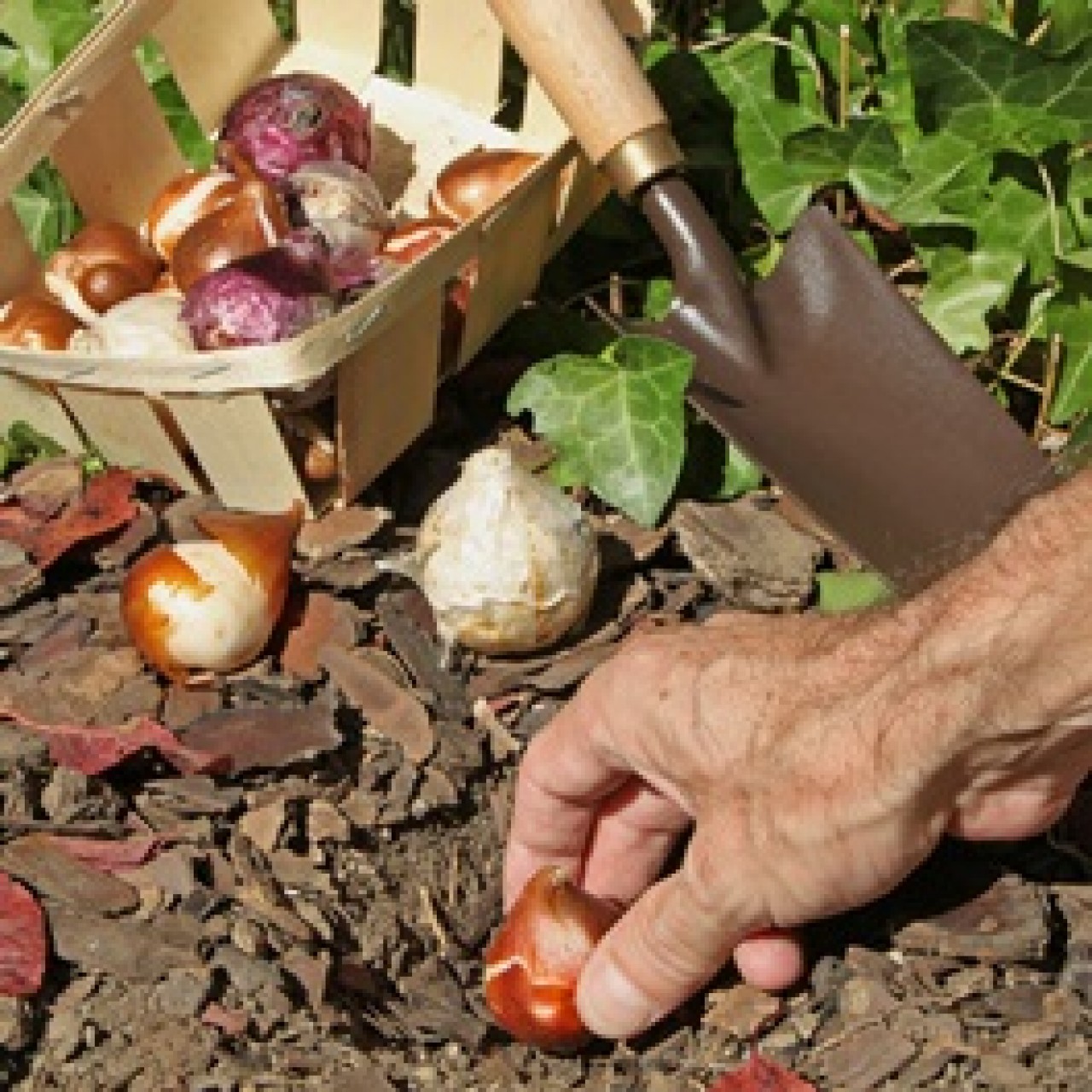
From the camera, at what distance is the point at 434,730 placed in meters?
2.02

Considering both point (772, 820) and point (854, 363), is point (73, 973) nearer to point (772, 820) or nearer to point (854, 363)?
point (772, 820)

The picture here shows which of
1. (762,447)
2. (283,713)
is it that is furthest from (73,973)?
(762,447)

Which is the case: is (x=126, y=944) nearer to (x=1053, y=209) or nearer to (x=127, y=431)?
(x=127, y=431)

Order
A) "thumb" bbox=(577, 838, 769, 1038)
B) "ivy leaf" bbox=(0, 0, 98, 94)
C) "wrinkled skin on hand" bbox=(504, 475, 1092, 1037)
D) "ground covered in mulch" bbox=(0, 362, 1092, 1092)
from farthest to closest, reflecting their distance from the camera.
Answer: "ivy leaf" bbox=(0, 0, 98, 94) → "ground covered in mulch" bbox=(0, 362, 1092, 1092) → "thumb" bbox=(577, 838, 769, 1038) → "wrinkled skin on hand" bbox=(504, 475, 1092, 1037)

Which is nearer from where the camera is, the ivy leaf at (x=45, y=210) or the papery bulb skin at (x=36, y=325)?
the papery bulb skin at (x=36, y=325)

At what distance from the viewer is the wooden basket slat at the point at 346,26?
2.48 m

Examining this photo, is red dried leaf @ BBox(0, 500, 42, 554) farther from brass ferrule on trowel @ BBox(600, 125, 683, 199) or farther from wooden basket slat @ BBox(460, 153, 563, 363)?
brass ferrule on trowel @ BBox(600, 125, 683, 199)

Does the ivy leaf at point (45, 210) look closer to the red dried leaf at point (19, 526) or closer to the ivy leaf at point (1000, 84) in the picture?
the red dried leaf at point (19, 526)

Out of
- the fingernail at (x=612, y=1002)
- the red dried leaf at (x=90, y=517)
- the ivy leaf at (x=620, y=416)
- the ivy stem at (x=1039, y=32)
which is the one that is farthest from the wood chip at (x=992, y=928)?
the ivy stem at (x=1039, y=32)

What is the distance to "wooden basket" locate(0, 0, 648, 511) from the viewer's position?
6.45 feet

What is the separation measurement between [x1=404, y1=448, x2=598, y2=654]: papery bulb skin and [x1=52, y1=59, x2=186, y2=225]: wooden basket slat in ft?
1.83

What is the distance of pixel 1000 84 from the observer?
2.19 meters

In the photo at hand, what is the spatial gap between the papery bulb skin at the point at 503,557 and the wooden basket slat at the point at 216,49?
639 millimetres

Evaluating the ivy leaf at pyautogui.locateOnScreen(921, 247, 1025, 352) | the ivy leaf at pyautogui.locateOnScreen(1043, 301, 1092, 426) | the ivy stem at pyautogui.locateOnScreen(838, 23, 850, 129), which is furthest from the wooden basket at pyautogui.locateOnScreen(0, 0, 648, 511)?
the ivy leaf at pyautogui.locateOnScreen(1043, 301, 1092, 426)
